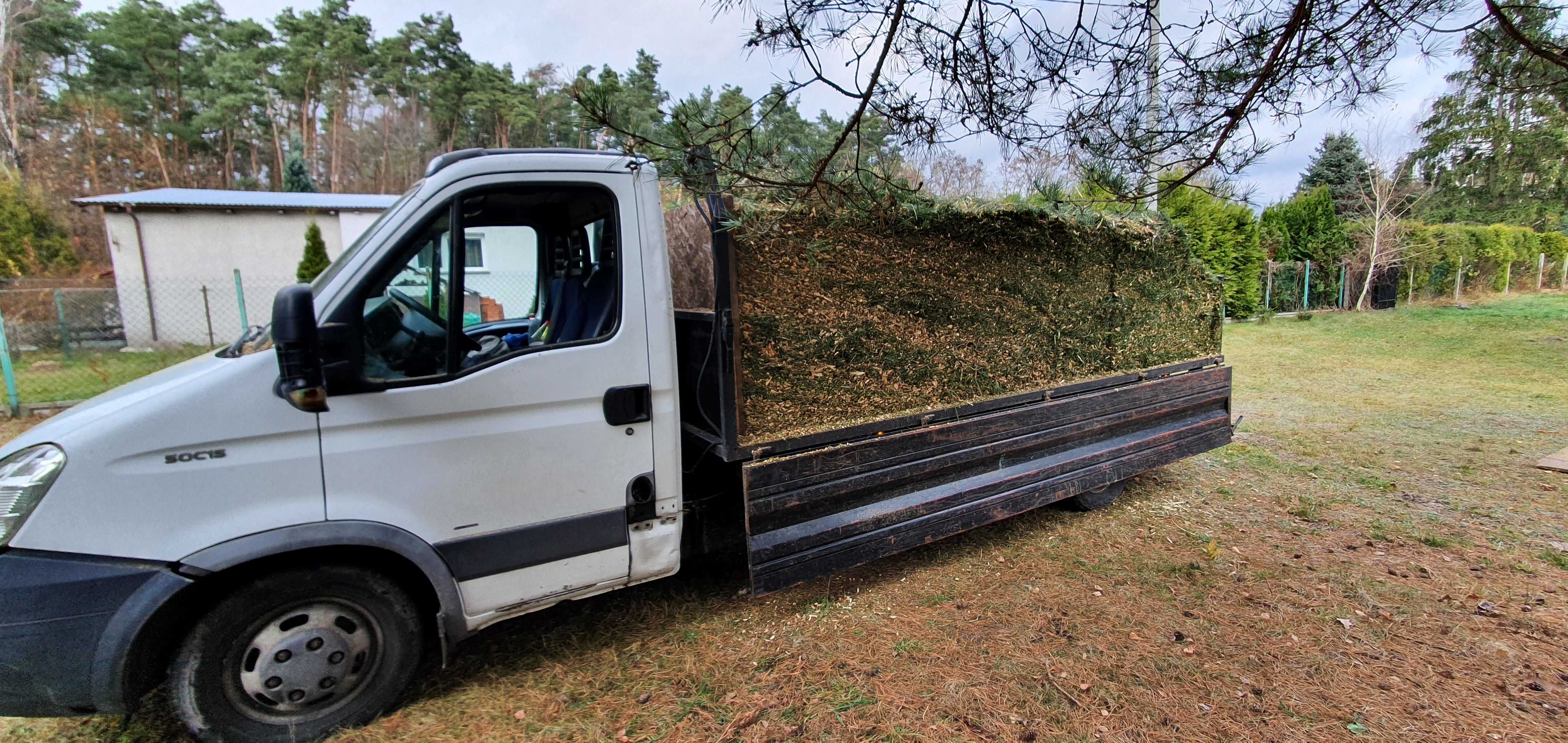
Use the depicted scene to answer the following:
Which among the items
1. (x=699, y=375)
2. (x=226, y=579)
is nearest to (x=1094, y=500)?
(x=699, y=375)

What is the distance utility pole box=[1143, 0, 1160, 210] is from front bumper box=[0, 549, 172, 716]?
413cm

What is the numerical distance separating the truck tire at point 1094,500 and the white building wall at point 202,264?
45.6 ft

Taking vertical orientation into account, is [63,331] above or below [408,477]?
above

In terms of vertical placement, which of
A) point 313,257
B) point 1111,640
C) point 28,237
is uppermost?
point 28,237

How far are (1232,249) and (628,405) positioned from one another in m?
18.3

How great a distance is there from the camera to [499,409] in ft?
8.14

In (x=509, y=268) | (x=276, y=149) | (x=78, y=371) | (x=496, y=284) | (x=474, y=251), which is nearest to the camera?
(x=474, y=251)

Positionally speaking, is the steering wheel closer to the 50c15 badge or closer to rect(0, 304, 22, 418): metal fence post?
the 50c15 badge

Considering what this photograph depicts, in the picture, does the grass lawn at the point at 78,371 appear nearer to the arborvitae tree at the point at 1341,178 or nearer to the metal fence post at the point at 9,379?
the metal fence post at the point at 9,379

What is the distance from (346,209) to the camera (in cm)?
1521

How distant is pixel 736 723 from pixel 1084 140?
2994mm

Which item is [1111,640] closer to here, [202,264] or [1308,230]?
[202,264]

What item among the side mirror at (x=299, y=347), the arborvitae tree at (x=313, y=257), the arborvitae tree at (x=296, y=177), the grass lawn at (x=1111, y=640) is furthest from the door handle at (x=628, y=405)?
the arborvitae tree at (x=296, y=177)

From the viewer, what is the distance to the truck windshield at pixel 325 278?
2359 millimetres
